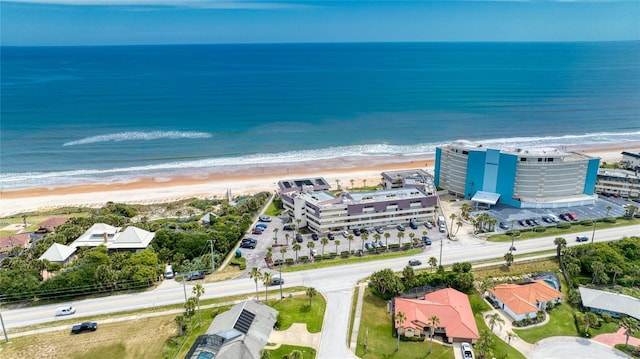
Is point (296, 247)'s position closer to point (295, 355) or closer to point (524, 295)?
point (295, 355)

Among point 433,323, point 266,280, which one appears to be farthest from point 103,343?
point 433,323

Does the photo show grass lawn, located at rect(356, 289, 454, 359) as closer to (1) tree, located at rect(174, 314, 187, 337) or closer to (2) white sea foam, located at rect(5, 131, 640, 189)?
(1) tree, located at rect(174, 314, 187, 337)

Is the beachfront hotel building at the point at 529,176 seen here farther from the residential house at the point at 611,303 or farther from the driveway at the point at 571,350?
the driveway at the point at 571,350

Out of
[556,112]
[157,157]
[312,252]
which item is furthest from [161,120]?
[556,112]

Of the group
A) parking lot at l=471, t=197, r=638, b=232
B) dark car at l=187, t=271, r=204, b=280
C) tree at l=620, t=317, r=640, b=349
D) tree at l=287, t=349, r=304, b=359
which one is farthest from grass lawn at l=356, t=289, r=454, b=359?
parking lot at l=471, t=197, r=638, b=232

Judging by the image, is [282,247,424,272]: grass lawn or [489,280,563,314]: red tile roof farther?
[282,247,424,272]: grass lawn
